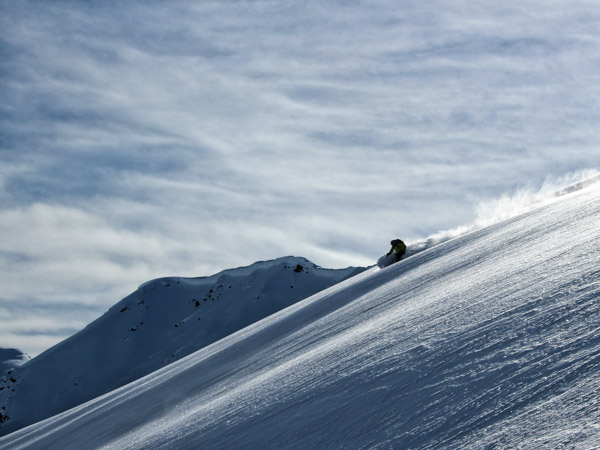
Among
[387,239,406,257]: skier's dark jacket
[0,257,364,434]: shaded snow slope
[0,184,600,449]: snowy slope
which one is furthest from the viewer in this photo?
[0,257,364,434]: shaded snow slope

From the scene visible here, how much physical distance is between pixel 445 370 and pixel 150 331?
102533 millimetres

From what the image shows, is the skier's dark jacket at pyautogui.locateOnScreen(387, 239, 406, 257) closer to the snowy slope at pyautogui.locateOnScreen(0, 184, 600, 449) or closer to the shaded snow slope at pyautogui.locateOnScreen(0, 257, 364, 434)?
the snowy slope at pyautogui.locateOnScreen(0, 184, 600, 449)

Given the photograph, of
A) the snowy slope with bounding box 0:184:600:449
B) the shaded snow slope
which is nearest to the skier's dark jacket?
the snowy slope with bounding box 0:184:600:449

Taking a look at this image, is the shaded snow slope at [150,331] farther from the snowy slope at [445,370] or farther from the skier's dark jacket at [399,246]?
the snowy slope at [445,370]

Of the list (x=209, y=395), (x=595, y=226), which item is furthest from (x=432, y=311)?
(x=209, y=395)

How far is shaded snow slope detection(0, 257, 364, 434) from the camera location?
84250 millimetres

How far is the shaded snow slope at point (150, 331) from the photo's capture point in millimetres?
84250

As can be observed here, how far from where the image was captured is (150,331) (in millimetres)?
101875

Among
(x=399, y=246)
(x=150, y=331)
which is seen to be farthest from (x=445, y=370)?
(x=150, y=331)

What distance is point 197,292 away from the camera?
356ft

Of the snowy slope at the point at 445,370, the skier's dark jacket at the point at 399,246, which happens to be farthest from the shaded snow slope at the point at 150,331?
the snowy slope at the point at 445,370

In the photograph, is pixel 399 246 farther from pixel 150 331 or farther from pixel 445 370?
pixel 150 331

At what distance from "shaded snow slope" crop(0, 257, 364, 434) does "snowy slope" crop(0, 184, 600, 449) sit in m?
71.8

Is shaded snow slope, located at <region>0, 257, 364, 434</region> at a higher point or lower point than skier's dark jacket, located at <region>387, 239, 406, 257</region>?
higher
